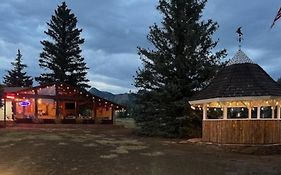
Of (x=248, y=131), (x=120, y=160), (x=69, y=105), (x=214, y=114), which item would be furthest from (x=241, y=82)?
(x=69, y=105)

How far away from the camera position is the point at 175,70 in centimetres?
2944

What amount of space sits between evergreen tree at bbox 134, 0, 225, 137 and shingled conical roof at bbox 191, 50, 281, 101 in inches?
157

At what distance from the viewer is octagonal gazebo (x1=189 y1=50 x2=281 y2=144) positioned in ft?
71.4

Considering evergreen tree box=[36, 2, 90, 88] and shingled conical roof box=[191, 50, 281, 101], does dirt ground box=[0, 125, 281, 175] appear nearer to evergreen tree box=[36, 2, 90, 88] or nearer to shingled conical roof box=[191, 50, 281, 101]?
shingled conical roof box=[191, 50, 281, 101]

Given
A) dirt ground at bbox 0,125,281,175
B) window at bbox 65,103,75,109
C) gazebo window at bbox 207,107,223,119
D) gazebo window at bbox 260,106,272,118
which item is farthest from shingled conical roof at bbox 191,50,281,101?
window at bbox 65,103,75,109

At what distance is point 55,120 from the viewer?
4069cm

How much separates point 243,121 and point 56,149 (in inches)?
401

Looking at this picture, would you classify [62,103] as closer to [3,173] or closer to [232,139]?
[232,139]

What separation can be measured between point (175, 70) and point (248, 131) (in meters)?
9.10

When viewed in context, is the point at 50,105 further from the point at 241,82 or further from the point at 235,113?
the point at 241,82

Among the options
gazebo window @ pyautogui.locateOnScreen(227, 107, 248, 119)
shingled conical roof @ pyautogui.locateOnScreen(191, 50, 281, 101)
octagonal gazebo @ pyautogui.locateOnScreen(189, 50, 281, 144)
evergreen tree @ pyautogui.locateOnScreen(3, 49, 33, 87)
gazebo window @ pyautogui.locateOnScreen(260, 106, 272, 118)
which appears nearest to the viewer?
octagonal gazebo @ pyautogui.locateOnScreen(189, 50, 281, 144)

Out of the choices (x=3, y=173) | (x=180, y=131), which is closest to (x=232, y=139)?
(x=180, y=131)

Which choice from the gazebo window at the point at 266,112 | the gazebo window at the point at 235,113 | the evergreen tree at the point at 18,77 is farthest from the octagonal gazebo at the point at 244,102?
the evergreen tree at the point at 18,77

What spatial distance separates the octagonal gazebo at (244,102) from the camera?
21766 mm
